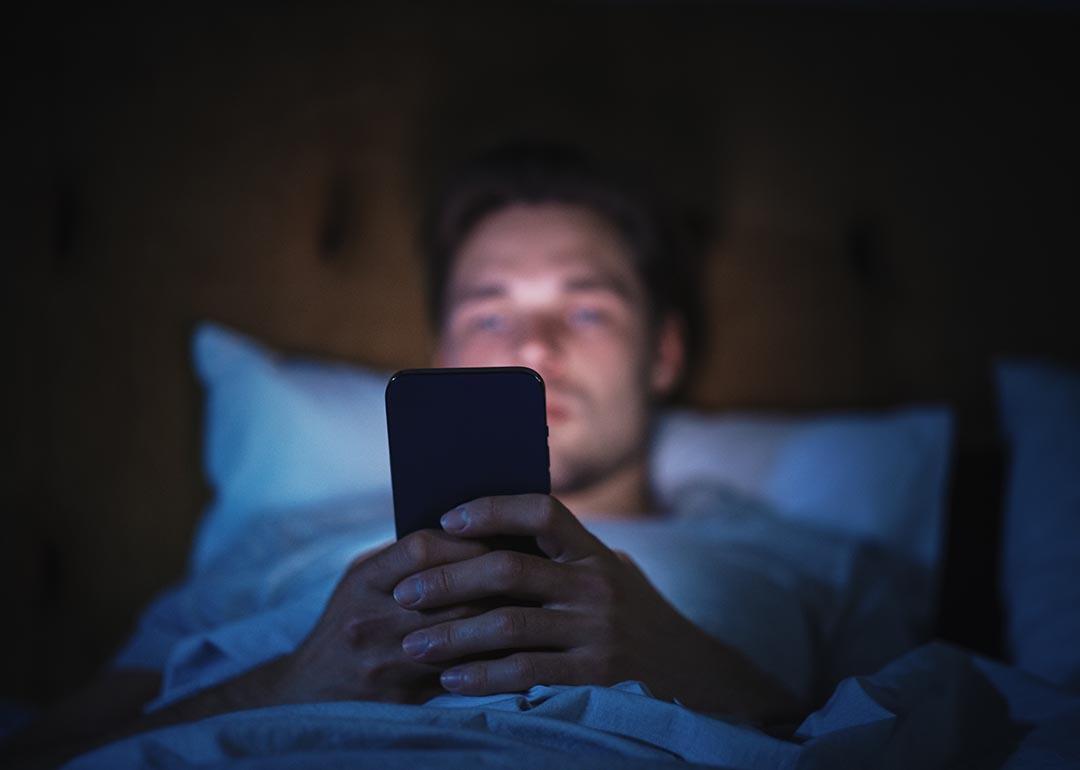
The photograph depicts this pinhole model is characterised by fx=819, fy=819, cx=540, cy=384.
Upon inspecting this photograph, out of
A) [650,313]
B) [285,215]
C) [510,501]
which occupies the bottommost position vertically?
[510,501]

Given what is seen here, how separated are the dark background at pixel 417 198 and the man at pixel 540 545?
0.19 m

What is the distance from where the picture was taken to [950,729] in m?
0.71

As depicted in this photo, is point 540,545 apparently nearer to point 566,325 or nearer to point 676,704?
point 676,704

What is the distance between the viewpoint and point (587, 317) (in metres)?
1.21

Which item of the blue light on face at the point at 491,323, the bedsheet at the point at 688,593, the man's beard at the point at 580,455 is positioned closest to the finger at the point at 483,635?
the bedsheet at the point at 688,593

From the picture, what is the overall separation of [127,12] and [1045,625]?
1.67 meters

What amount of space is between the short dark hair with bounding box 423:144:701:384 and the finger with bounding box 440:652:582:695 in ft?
2.44

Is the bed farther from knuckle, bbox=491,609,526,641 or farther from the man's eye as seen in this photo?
the man's eye

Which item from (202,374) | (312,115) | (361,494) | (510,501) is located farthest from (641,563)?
(312,115)

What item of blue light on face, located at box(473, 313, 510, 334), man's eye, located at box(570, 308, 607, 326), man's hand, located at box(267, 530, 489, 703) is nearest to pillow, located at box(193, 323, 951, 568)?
blue light on face, located at box(473, 313, 510, 334)

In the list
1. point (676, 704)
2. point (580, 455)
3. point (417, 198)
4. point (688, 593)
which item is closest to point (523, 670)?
point (676, 704)

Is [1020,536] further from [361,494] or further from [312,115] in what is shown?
[312,115]

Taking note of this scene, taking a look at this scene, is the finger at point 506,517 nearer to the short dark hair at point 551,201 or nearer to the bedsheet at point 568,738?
the bedsheet at point 568,738

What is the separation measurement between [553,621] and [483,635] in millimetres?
64
